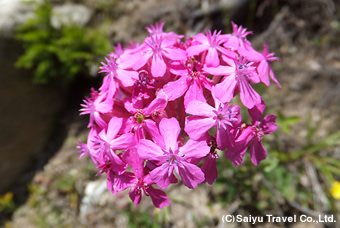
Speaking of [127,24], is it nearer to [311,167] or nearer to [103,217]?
[103,217]

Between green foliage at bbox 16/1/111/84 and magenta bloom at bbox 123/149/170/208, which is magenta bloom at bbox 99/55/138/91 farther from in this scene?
green foliage at bbox 16/1/111/84

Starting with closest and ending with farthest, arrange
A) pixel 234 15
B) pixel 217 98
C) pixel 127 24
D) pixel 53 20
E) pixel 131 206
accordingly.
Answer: pixel 217 98 < pixel 131 206 < pixel 234 15 < pixel 53 20 < pixel 127 24

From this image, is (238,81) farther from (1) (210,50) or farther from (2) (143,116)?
(2) (143,116)

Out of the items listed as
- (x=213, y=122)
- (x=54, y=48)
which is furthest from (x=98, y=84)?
(x=213, y=122)

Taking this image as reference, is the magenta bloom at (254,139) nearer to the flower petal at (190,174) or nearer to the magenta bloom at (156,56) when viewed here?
the flower petal at (190,174)

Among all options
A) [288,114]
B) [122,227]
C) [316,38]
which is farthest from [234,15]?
[122,227]

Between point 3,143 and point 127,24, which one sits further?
point 127,24

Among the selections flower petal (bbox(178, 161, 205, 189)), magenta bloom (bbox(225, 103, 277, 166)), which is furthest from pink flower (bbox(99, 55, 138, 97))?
magenta bloom (bbox(225, 103, 277, 166))

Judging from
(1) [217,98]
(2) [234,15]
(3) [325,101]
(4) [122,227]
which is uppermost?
(1) [217,98]
